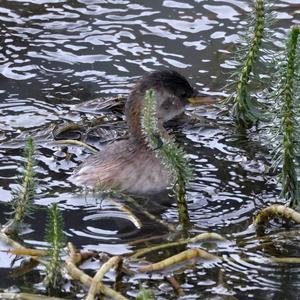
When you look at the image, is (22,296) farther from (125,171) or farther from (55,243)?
(125,171)

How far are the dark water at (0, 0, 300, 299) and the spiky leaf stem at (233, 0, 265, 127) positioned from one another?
0.17m

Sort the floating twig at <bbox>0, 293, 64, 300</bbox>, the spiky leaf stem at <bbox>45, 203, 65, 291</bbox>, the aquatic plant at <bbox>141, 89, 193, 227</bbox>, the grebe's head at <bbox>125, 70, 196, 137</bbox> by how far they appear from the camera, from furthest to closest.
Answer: the grebe's head at <bbox>125, 70, 196, 137</bbox> < the aquatic plant at <bbox>141, 89, 193, 227</bbox> < the floating twig at <bbox>0, 293, 64, 300</bbox> < the spiky leaf stem at <bbox>45, 203, 65, 291</bbox>

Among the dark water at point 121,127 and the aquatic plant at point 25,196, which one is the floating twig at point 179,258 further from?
the aquatic plant at point 25,196

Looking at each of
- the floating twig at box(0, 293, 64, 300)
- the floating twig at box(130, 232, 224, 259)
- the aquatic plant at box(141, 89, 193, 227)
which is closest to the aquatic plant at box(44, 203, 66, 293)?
the floating twig at box(0, 293, 64, 300)

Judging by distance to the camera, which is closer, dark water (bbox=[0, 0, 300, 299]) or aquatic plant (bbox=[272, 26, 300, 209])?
aquatic plant (bbox=[272, 26, 300, 209])

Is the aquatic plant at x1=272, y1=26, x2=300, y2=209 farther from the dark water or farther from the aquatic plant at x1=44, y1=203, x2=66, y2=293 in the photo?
the aquatic plant at x1=44, y1=203, x2=66, y2=293

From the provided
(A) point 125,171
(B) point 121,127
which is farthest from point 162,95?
(A) point 125,171

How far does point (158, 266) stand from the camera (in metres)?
6.26

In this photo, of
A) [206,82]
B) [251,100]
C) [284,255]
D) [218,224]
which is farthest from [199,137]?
[284,255]

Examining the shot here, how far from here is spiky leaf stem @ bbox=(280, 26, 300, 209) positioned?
6.27m

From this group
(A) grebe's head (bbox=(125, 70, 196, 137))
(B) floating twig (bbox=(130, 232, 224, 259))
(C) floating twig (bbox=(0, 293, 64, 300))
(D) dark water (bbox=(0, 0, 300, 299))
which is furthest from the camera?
(A) grebe's head (bbox=(125, 70, 196, 137))

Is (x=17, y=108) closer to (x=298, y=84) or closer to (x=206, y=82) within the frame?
(x=206, y=82)

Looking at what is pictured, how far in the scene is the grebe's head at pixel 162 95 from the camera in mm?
8625

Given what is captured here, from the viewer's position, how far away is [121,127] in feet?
30.3
